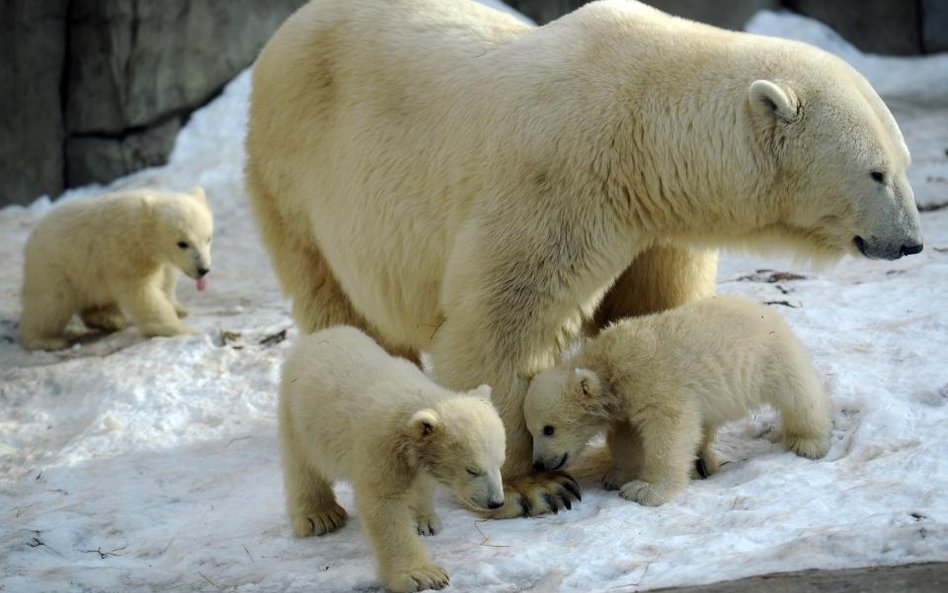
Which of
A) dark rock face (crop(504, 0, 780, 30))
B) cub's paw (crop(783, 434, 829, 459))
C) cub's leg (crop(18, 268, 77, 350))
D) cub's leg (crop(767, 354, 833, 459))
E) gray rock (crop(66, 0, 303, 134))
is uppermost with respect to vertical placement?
cub's leg (crop(767, 354, 833, 459))

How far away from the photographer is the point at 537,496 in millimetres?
4508

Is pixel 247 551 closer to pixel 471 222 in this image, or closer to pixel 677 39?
pixel 471 222

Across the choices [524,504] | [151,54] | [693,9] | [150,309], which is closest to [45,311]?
[150,309]

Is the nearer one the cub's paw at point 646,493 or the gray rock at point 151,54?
the cub's paw at point 646,493

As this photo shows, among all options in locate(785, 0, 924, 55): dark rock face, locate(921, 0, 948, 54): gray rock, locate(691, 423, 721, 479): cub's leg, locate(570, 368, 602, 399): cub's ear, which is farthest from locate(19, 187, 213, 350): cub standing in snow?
locate(921, 0, 948, 54): gray rock

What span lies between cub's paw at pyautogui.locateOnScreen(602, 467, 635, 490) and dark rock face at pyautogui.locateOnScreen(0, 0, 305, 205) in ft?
22.4

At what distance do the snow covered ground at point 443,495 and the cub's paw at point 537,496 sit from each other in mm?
61

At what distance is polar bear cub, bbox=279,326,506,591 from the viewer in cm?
385

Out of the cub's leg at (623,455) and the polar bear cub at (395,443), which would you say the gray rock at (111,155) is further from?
the cub's leg at (623,455)

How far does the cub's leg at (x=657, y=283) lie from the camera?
5.13 m

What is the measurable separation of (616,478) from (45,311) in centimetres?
430

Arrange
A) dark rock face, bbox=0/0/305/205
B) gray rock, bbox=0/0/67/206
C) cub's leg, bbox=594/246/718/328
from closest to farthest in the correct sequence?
cub's leg, bbox=594/246/718/328
gray rock, bbox=0/0/67/206
dark rock face, bbox=0/0/305/205

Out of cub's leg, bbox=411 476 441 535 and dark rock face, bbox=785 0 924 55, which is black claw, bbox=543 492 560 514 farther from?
dark rock face, bbox=785 0 924 55

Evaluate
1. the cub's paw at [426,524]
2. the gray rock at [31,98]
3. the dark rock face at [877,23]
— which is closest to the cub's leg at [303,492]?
the cub's paw at [426,524]
